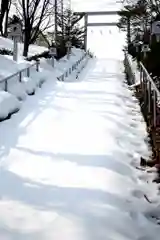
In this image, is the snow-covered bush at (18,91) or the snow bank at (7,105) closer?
the snow bank at (7,105)

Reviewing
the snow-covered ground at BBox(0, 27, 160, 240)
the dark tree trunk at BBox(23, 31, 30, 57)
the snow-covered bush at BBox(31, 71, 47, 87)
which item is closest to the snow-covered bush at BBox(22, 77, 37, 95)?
the snow-covered bush at BBox(31, 71, 47, 87)

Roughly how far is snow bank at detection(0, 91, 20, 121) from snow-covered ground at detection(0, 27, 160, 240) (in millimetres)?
145

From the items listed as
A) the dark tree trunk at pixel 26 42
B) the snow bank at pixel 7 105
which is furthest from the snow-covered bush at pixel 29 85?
the dark tree trunk at pixel 26 42

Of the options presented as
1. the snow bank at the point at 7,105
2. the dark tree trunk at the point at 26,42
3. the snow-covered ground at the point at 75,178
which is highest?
the dark tree trunk at the point at 26,42

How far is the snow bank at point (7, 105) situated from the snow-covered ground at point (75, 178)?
15 centimetres

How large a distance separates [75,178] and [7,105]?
4.43 metres

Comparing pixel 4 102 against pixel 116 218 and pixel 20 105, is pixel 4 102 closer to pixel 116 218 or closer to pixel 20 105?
pixel 20 105

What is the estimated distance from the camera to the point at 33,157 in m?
6.19

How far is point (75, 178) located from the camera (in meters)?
5.25

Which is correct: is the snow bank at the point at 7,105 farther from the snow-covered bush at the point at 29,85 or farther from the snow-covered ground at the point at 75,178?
the snow-covered bush at the point at 29,85

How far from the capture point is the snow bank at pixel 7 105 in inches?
346

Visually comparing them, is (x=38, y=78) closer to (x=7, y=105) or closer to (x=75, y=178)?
(x=7, y=105)

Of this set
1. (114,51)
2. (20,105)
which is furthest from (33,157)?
(114,51)

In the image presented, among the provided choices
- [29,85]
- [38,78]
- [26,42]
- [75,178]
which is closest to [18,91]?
[29,85]
